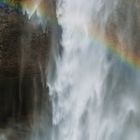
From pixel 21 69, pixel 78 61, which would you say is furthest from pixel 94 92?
pixel 21 69

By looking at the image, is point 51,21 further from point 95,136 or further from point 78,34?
point 95,136

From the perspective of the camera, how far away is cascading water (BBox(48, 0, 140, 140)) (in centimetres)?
1639

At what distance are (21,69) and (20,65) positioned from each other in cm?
15

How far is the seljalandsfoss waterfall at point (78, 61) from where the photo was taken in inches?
635

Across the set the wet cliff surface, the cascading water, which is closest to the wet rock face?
the wet cliff surface

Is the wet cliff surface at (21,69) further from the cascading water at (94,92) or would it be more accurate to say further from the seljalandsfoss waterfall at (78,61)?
the cascading water at (94,92)

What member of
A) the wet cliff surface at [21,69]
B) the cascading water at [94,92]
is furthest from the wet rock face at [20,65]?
the cascading water at [94,92]

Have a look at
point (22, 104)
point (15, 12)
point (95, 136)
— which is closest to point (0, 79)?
point (22, 104)

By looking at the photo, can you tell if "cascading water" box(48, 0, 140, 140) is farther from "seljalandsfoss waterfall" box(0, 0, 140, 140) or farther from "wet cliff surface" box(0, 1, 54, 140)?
Answer: "wet cliff surface" box(0, 1, 54, 140)

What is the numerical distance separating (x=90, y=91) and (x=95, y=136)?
1224 mm

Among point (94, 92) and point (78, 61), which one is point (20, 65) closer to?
point (78, 61)

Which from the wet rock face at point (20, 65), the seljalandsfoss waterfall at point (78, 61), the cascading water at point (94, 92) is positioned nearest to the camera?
the seljalandsfoss waterfall at point (78, 61)

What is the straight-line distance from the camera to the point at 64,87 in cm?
1661

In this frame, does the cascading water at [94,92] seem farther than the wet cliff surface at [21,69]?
Yes
